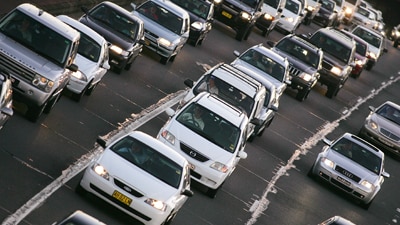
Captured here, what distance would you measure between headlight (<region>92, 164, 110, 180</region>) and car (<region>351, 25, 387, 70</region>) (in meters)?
38.7

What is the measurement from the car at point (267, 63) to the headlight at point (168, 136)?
36.4 feet

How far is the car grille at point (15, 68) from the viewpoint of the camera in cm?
2192

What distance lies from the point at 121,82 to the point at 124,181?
12.2 metres

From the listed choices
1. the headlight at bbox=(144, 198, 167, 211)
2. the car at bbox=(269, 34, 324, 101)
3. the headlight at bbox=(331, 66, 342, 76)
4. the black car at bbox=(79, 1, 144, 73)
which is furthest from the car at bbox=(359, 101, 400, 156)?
the headlight at bbox=(144, 198, 167, 211)

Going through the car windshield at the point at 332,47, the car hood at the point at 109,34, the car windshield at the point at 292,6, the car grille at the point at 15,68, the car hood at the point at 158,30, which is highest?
the car grille at the point at 15,68

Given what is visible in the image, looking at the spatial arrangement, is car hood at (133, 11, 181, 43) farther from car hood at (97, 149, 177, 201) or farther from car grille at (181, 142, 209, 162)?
car hood at (97, 149, 177, 201)

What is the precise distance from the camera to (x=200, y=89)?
27.2 m

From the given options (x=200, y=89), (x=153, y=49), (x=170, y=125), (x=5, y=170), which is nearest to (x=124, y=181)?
(x=5, y=170)

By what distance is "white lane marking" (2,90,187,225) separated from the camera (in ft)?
57.8

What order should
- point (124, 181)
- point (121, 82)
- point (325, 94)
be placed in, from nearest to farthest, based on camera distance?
point (124, 181), point (121, 82), point (325, 94)

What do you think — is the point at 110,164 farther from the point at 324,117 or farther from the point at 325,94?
the point at 325,94

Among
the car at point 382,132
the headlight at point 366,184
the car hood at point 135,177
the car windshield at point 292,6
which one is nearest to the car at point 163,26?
the car at point 382,132

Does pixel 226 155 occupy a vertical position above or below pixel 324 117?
above

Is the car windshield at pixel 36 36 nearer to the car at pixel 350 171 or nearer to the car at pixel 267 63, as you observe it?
the car at pixel 350 171
